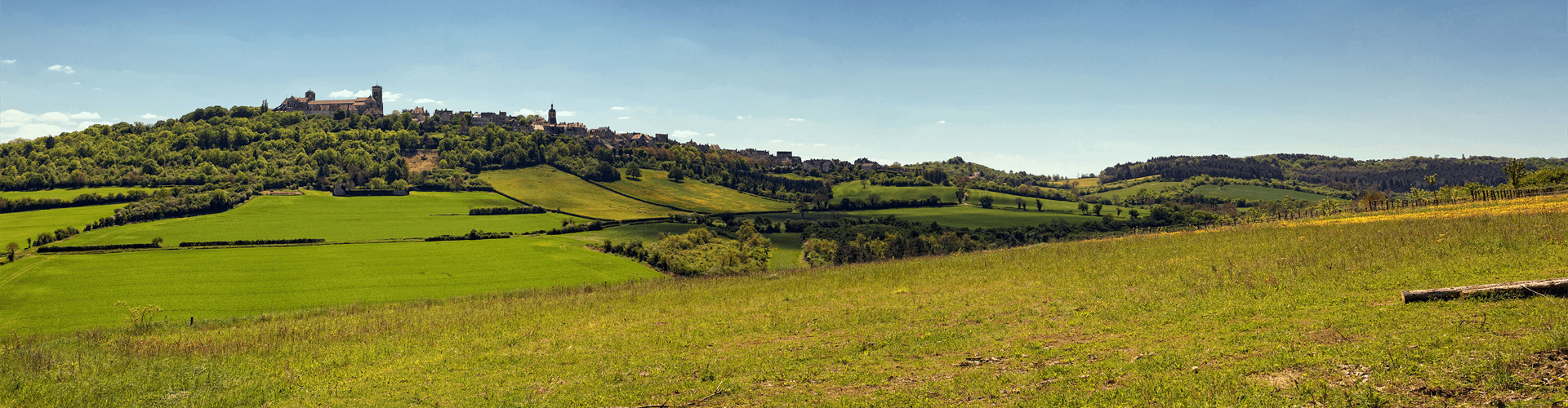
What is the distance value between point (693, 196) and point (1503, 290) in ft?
552

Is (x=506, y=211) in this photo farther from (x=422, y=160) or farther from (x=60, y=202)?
(x=422, y=160)

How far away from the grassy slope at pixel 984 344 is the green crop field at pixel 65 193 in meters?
117

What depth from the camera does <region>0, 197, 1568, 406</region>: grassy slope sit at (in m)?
11.2

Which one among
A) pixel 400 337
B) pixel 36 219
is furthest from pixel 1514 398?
pixel 36 219

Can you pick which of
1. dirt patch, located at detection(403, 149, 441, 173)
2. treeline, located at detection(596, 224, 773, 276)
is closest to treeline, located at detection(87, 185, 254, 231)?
dirt patch, located at detection(403, 149, 441, 173)

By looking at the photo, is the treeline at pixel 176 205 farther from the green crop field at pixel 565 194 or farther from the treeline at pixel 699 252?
the treeline at pixel 699 252

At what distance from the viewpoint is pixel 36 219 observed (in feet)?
289

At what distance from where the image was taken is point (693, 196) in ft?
581

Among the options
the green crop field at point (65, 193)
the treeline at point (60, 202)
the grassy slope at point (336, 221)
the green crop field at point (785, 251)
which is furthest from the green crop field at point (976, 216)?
the green crop field at point (65, 193)

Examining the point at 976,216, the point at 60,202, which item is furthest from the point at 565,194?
the point at 976,216

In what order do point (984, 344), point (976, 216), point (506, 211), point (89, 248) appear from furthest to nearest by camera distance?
point (976, 216)
point (506, 211)
point (89, 248)
point (984, 344)

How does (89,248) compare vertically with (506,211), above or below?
below

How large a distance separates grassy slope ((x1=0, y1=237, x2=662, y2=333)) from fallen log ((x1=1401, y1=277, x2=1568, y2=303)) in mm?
62086

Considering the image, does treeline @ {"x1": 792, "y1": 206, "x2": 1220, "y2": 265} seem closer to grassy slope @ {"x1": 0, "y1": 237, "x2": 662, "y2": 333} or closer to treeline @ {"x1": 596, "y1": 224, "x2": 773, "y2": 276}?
treeline @ {"x1": 596, "y1": 224, "x2": 773, "y2": 276}
